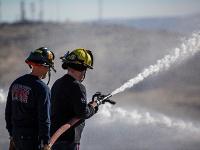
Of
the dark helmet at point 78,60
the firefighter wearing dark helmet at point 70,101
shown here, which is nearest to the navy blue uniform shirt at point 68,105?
A: the firefighter wearing dark helmet at point 70,101

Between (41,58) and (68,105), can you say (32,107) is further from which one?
(41,58)

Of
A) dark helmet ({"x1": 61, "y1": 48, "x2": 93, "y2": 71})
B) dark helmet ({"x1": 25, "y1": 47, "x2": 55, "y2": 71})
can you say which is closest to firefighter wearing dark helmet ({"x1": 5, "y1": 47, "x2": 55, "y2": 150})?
dark helmet ({"x1": 25, "y1": 47, "x2": 55, "y2": 71})

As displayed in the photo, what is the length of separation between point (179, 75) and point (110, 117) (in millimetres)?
23891

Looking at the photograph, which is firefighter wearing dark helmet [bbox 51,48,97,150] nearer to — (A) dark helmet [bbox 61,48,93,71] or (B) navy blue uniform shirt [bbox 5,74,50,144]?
(A) dark helmet [bbox 61,48,93,71]

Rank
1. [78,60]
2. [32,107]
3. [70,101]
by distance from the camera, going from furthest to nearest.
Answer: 1. [78,60]
2. [70,101]
3. [32,107]

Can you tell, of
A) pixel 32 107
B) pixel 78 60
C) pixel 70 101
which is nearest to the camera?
pixel 32 107

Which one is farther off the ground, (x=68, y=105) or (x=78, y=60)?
(x=78, y=60)

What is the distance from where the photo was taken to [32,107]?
5.61m

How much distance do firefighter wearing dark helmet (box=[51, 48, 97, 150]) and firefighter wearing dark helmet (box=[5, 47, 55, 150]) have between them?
9.4 inches

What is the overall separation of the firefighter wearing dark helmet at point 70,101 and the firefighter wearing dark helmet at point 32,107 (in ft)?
0.79

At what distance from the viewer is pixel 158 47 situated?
1916 inches

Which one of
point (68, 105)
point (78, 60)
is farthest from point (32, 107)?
point (78, 60)

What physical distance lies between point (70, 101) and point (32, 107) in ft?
1.45

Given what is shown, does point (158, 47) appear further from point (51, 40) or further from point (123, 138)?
point (123, 138)
